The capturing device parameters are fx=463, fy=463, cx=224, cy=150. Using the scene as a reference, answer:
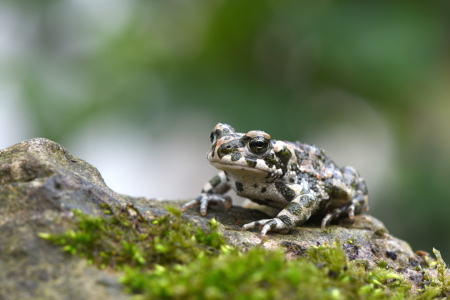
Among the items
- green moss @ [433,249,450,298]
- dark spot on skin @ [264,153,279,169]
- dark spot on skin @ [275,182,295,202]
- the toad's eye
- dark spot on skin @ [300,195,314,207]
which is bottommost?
green moss @ [433,249,450,298]

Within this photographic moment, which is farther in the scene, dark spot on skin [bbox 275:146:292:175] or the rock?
dark spot on skin [bbox 275:146:292:175]

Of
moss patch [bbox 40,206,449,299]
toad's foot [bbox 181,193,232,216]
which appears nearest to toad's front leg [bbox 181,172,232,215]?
toad's foot [bbox 181,193,232,216]

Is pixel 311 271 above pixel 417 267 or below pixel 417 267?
below

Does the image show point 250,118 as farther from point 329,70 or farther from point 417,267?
point 417,267

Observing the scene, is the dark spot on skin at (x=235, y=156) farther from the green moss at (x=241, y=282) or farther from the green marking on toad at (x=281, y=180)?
the green moss at (x=241, y=282)

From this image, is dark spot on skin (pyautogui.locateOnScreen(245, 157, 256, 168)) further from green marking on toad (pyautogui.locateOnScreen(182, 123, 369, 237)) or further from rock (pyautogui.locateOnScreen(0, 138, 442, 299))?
rock (pyautogui.locateOnScreen(0, 138, 442, 299))

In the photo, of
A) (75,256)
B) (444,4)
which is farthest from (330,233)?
(444,4)

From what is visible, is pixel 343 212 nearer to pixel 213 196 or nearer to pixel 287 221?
pixel 287 221
